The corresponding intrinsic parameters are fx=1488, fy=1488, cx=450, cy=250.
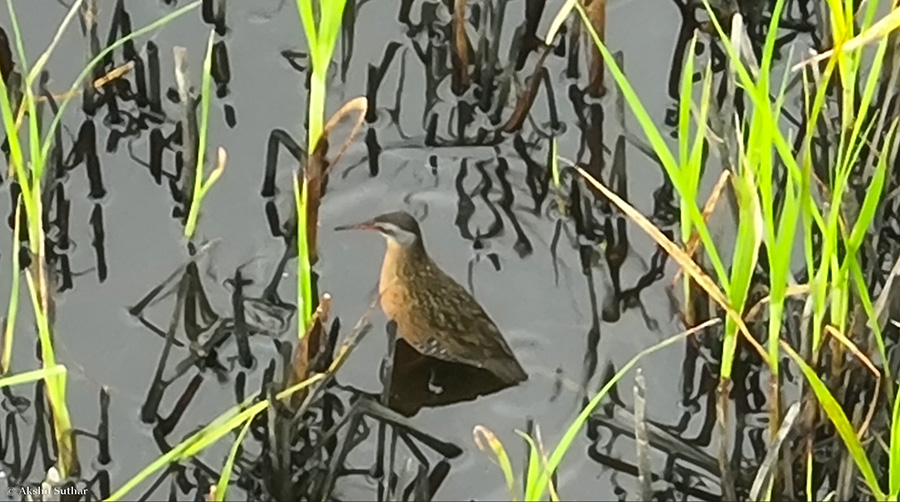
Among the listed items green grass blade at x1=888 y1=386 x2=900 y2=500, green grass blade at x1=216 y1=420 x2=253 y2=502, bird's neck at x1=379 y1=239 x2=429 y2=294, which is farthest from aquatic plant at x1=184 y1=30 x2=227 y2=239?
green grass blade at x1=888 y1=386 x2=900 y2=500

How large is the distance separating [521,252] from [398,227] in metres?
0.20

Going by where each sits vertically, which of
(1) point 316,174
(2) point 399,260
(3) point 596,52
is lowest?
(2) point 399,260

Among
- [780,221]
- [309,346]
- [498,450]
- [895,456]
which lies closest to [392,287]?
[309,346]

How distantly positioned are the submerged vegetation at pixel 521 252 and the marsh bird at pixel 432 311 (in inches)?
1.2

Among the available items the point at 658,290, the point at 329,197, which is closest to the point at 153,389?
the point at 329,197

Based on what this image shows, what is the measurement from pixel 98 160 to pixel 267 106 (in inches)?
9.9

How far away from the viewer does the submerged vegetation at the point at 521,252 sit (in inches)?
63.8

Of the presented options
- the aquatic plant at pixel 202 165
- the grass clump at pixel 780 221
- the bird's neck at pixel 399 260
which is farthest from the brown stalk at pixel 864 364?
the aquatic plant at pixel 202 165

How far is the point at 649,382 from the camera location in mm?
1828

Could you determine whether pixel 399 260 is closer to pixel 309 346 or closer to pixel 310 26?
pixel 309 346

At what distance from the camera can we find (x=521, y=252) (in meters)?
1.98

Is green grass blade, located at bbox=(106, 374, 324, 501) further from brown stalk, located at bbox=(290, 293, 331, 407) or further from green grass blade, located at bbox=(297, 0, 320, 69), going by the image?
green grass blade, located at bbox=(297, 0, 320, 69)

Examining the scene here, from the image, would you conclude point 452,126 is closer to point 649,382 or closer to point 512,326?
point 512,326

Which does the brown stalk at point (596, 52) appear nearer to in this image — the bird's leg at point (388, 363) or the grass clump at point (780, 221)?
the grass clump at point (780, 221)
